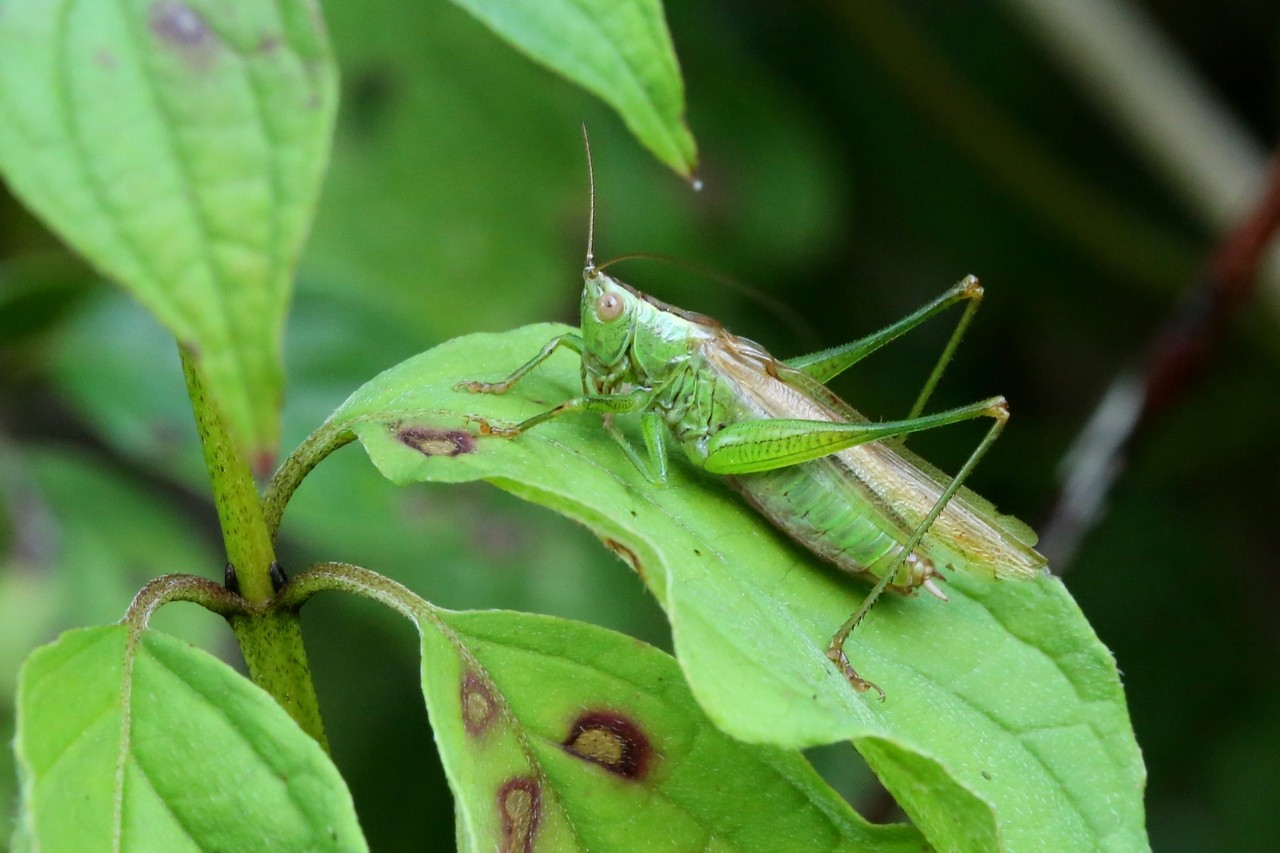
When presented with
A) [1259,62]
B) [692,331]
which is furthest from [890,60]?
[692,331]

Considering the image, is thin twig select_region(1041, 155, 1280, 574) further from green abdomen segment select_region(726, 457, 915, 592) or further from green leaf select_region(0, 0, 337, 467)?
green leaf select_region(0, 0, 337, 467)

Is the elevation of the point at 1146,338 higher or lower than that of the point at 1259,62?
lower

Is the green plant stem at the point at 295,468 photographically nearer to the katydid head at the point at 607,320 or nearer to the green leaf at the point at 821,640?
the green leaf at the point at 821,640

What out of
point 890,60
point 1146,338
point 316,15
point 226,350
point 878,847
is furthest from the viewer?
point 1146,338

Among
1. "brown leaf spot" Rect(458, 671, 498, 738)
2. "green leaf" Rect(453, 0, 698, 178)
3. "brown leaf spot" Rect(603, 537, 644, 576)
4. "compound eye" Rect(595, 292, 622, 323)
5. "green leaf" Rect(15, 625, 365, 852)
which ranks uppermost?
"green leaf" Rect(453, 0, 698, 178)

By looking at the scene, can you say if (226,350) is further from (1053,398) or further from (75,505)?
(1053,398)

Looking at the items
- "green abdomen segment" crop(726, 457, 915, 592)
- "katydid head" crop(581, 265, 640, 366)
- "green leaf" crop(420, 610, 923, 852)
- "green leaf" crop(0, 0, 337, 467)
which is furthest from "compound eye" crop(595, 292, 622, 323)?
"green leaf" crop(0, 0, 337, 467)

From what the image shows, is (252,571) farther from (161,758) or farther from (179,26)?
(179,26)
